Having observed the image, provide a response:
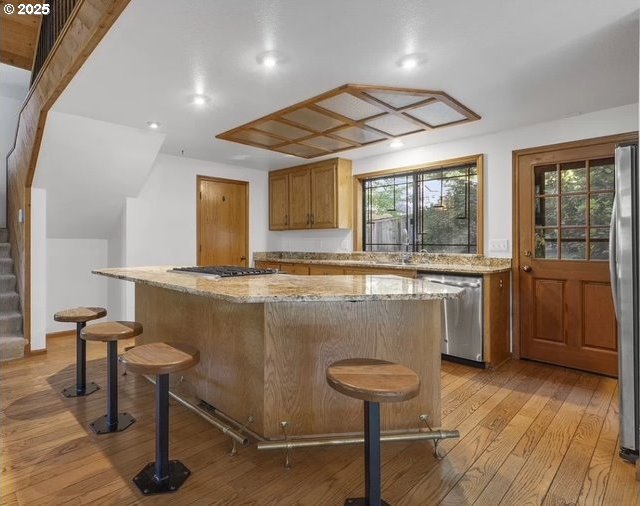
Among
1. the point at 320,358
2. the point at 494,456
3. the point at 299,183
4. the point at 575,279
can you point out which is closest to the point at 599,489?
the point at 494,456

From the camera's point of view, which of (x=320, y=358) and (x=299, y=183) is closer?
(x=320, y=358)

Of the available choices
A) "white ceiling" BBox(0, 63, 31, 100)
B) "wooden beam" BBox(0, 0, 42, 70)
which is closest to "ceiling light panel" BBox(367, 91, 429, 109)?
"wooden beam" BBox(0, 0, 42, 70)

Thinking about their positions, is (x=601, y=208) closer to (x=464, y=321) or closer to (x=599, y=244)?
(x=599, y=244)

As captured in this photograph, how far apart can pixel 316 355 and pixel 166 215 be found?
349 centimetres

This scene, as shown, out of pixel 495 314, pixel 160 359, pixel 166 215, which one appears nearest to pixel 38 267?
pixel 166 215

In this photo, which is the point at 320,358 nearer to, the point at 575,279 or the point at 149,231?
the point at 575,279

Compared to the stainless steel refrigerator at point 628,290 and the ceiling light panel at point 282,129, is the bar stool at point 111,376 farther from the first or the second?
the stainless steel refrigerator at point 628,290

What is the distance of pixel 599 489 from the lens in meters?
1.71

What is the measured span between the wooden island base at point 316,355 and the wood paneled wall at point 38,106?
1674mm

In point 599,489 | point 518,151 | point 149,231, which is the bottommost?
point 599,489

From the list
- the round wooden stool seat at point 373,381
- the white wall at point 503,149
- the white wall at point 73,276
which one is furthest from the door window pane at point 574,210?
the white wall at point 73,276

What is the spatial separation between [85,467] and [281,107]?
2702mm

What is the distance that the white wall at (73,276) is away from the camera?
14.4 feet

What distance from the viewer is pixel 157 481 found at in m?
1.72
